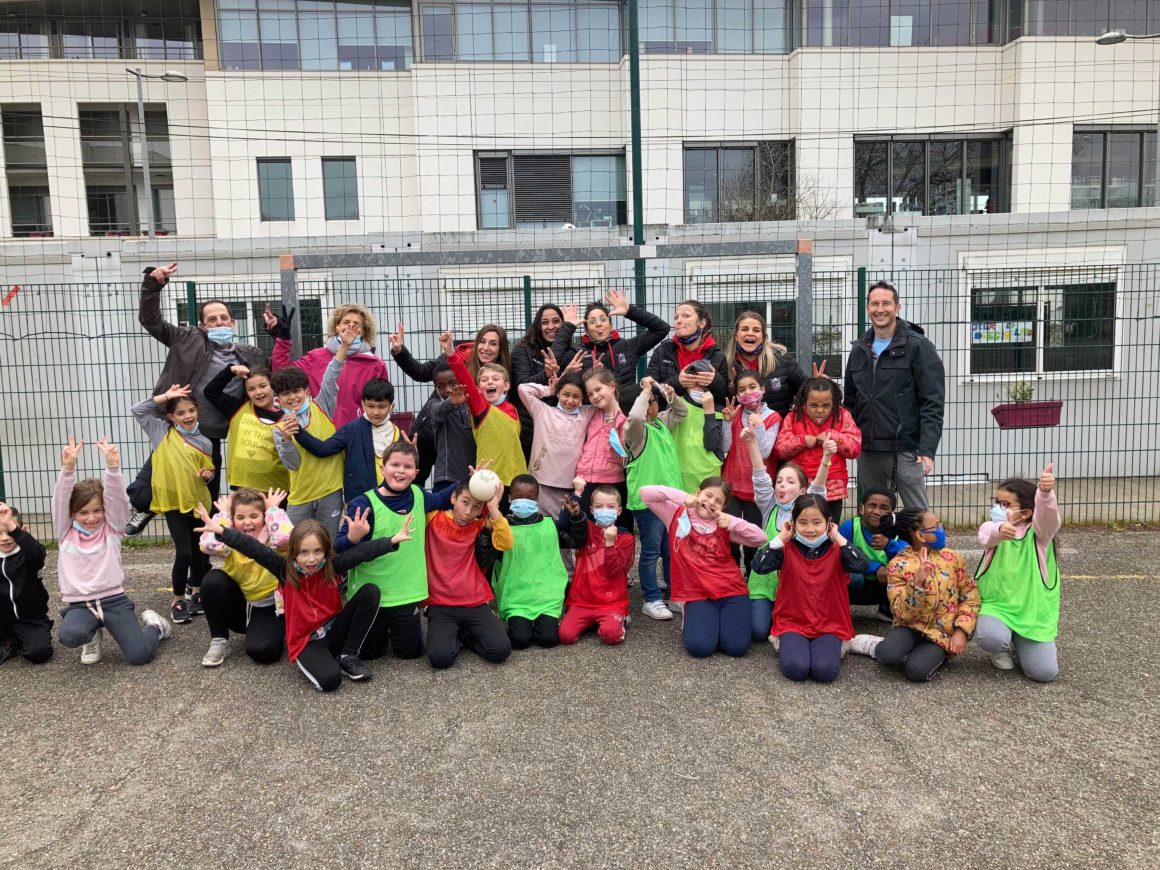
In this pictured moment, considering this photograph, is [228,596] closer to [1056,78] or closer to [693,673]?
[693,673]

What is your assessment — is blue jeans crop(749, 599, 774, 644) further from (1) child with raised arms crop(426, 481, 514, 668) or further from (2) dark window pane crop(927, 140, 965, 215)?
(2) dark window pane crop(927, 140, 965, 215)

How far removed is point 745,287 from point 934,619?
446 cm

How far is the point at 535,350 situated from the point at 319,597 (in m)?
2.32

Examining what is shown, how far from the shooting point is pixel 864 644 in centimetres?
466

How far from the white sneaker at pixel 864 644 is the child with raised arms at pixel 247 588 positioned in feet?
10.4

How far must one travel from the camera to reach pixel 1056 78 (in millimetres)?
15930

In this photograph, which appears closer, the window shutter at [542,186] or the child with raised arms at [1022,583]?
the child with raised arms at [1022,583]

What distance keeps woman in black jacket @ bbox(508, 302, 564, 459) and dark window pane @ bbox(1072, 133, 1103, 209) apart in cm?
1478

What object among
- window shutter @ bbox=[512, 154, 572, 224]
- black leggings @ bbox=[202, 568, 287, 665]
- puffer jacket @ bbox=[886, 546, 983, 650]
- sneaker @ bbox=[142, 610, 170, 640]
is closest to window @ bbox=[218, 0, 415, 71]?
window shutter @ bbox=[512, 154, 572, 224]

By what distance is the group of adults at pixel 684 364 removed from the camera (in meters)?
5.52

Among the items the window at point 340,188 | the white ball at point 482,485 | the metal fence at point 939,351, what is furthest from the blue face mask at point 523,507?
the window at point 340,188

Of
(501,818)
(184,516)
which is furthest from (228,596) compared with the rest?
(501,818)

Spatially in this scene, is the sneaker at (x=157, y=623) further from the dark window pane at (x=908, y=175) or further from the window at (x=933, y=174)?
the dark window pane at (x=908, y=175)

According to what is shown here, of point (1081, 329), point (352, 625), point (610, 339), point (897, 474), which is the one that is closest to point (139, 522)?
point (352, 625)
